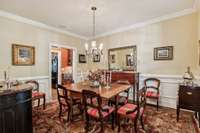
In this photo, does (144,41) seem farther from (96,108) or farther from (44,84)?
(44,84)

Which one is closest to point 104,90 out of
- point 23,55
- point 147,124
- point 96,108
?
point 96,108

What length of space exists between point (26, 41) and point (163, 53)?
4.35 metres

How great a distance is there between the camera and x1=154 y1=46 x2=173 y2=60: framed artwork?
390cm

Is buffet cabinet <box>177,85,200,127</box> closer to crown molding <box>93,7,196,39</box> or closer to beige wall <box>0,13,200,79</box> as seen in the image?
beige wall <box>0,13,200,79</box>

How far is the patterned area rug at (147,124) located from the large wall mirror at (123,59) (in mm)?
1833

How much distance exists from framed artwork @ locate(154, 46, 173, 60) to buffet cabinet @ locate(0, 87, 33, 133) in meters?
3.77

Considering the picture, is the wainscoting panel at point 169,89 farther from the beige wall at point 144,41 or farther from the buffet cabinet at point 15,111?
the buffet cabinet at point 15,111

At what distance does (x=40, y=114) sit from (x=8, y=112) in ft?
5.75

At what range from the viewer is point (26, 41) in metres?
3.94

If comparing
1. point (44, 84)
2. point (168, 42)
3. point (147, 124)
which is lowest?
point (147, 124)

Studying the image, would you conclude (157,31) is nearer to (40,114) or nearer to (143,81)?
(143,81)

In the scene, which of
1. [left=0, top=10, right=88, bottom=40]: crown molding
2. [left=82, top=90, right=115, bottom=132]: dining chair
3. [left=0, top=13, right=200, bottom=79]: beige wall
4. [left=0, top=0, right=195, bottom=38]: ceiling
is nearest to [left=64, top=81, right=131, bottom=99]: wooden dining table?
[left=82, top=90, right=115, bottom=132]: dining chair

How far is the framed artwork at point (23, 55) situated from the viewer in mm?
3664

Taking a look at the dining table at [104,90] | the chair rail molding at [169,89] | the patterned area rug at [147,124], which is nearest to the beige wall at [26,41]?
the patterned area rug at [147,124]
